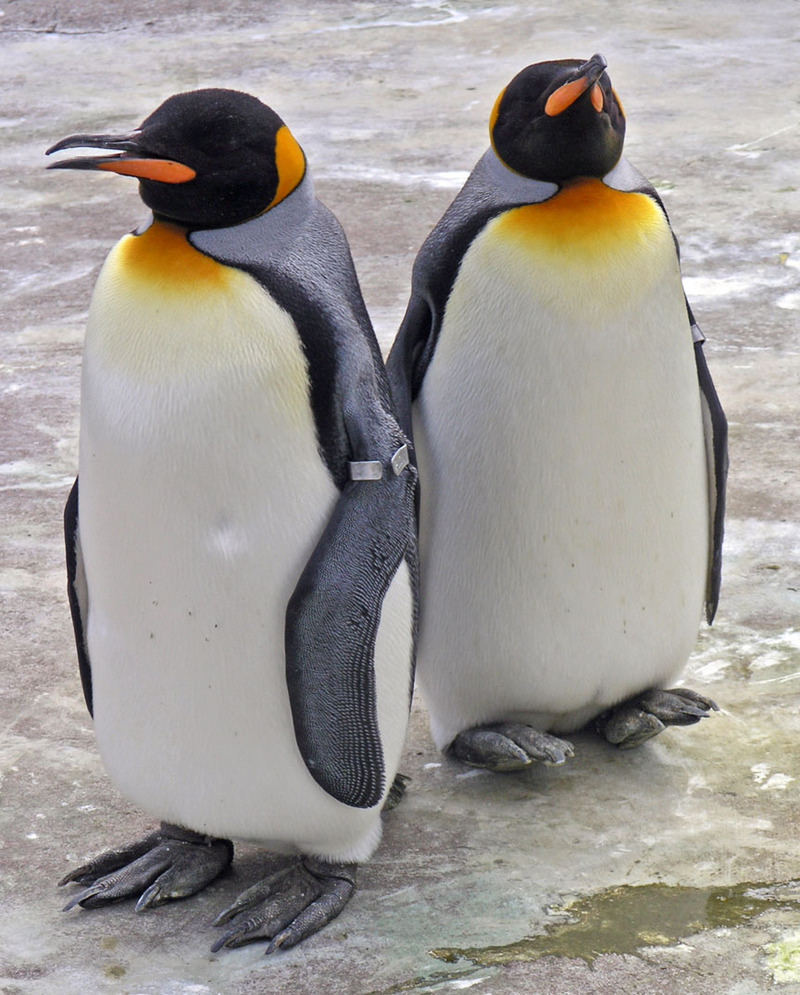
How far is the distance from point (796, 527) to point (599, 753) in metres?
1.11

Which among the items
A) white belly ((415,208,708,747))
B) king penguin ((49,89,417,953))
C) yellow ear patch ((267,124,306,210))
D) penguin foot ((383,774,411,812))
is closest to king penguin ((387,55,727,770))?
white belly ((415,208,708,747))

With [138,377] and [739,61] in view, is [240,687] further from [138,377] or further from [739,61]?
[739,61]

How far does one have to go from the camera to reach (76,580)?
8.38 ft

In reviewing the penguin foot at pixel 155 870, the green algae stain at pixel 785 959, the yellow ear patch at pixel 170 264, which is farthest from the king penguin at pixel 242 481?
the green algae stain at pixel 785 959

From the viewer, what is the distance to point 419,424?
2.73 metres

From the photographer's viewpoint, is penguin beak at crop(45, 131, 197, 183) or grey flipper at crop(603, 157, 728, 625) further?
grey flipper at crop(603, 157, 728, 625)

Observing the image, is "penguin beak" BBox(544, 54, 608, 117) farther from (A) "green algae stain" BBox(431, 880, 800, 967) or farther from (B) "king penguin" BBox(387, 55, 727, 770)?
(A) "green algae stain" BBox(431, 880, 800, 967)

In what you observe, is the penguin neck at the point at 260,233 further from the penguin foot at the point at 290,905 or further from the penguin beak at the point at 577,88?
the penguin foot at the point at 290,905

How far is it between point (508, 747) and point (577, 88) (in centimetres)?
119

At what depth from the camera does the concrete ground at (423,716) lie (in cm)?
238

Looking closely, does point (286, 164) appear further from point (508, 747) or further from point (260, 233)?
point (508, 747)

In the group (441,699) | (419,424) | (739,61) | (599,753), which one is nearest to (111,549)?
(419,424)

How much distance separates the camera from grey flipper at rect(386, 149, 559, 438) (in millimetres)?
2615

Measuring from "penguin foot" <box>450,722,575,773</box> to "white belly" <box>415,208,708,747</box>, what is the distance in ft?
Answer: 0.13
